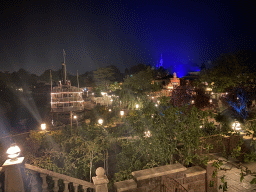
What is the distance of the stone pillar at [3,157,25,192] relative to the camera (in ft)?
10.9

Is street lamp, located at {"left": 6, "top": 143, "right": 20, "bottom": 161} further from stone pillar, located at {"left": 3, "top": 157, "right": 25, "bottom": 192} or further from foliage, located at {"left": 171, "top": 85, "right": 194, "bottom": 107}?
foliage, located at {"left": 171, "top": 85, "right": 194, "bottom": 107}

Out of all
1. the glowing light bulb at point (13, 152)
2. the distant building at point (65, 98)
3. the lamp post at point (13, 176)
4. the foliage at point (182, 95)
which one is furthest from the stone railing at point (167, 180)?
the foliage at point (182, 95)

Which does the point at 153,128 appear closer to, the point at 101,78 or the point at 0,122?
the point at 0,122

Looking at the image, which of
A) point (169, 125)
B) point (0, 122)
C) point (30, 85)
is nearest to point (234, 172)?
point (169, 125)

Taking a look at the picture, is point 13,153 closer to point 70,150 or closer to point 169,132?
point 169,132

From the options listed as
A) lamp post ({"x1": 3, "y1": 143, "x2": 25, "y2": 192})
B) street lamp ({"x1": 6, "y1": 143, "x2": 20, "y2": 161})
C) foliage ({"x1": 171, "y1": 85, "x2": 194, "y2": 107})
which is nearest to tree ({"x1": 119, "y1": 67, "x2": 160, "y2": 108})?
foliage ({"x1": 171, "y1": 85, "x2": 194, "y2": 107})

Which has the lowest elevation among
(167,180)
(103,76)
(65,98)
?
(167,180)

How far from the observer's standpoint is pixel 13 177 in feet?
11.0

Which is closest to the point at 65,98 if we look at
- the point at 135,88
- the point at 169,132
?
the point at 135,88

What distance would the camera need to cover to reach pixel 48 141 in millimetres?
11156

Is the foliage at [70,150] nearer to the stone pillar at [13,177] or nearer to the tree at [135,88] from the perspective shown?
the stone pillar at [13,177]

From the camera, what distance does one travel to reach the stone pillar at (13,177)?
10.9 feet

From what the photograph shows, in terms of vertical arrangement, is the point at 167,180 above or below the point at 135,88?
below

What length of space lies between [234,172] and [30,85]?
7828 cm
